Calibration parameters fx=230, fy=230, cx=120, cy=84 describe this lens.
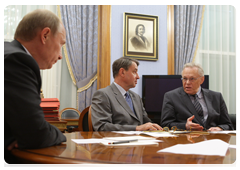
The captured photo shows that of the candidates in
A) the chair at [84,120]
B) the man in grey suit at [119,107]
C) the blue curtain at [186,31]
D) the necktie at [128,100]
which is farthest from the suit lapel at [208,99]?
the blue curtain at [186,31]

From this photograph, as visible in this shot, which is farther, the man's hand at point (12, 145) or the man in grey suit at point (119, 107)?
the man in grey suit at point (119, 107)

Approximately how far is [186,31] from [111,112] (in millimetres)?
3085

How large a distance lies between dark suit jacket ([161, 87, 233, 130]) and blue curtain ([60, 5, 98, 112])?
1.86m

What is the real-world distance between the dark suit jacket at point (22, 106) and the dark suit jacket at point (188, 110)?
169cm

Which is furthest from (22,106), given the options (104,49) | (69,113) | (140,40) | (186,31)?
(186,31)

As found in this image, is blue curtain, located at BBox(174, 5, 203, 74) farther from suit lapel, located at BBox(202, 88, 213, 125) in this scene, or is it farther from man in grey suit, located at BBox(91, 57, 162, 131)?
man in grey suit, located at BBox(91, 57, 162, 131)

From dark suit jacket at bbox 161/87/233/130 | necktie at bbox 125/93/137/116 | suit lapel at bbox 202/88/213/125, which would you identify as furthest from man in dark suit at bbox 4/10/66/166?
suit lapel at bbox 202/88/213/125

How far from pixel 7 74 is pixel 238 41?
16.1 feet

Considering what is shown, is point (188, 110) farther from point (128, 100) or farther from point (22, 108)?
point (22, 108)

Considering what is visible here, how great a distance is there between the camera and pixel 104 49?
4.01 meters

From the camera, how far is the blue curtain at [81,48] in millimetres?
4039

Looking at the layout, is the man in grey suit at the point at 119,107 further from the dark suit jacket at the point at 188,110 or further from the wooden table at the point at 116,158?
the wooden table at the point at 116,158

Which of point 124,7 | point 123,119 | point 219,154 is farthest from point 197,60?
point 219,154

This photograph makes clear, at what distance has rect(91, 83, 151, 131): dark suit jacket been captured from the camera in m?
1.93
